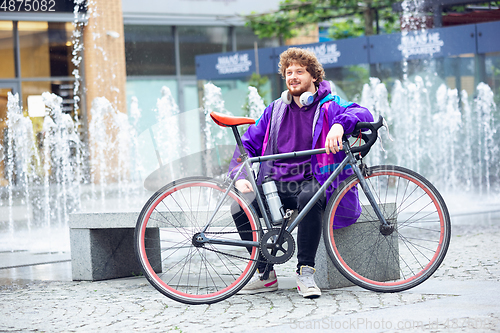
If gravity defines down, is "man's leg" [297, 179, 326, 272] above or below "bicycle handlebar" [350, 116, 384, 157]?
below

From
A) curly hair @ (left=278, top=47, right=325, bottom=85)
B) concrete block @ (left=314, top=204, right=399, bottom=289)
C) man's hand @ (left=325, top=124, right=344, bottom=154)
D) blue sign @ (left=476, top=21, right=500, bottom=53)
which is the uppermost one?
blue sign @ (left=476, top=21, right=500, bottom=53)

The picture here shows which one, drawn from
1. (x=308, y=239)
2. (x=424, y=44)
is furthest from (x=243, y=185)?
(x=424, y=44)

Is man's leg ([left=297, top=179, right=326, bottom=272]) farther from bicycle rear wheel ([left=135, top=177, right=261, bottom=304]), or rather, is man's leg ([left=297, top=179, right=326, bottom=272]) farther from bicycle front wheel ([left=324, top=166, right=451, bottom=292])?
bicycle rear wheel ([left=135, top=177, right=261, bottom=304])

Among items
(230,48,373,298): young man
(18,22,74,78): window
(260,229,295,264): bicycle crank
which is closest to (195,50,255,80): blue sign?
(18,22,74,78): window

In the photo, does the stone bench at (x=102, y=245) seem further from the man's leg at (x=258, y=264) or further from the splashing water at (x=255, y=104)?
the splashing water at (x=255, y=104)

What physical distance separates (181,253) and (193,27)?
12.4 meters

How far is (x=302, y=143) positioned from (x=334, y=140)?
1.11 feet

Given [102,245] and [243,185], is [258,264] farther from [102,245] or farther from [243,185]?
[102,245]

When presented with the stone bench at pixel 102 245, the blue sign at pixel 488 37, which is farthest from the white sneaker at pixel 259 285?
the blue sign at pixel 488 37

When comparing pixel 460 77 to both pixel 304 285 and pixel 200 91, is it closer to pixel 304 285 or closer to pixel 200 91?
pixel 200 91

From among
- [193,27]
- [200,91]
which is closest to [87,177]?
[200,91]

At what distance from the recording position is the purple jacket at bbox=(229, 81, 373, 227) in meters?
3.78

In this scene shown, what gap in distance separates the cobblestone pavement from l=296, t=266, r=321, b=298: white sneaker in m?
0.06

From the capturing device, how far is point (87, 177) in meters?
15.8
